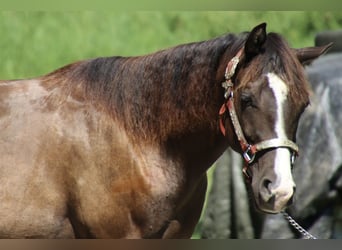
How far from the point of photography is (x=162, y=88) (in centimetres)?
253

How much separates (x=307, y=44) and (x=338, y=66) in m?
0.21

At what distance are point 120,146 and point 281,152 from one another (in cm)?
55

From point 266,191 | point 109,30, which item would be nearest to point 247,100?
point 266,191

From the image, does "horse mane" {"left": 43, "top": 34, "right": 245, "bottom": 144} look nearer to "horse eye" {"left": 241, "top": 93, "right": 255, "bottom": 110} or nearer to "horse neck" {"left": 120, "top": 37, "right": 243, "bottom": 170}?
"horse neck" {"left": 120, "top": 37, "right": 243, "bottom": 170}

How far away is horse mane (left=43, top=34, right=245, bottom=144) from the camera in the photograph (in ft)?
8.18

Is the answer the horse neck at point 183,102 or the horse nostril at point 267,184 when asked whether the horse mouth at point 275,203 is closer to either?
the horse nostril at point 267,184

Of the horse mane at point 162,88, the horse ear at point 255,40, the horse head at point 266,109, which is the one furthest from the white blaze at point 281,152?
the horse mane at point 162,88

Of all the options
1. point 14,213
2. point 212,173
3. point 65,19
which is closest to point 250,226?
point 212,173

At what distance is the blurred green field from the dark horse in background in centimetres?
87

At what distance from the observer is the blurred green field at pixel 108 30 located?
3395 mm

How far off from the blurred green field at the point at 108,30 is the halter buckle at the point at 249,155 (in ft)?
4.47

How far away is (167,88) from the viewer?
8.28 feet

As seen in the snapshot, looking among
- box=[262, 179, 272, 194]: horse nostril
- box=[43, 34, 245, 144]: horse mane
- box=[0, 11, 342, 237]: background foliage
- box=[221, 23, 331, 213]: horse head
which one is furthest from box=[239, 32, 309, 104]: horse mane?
box=[0, 11, 342, 237]: background foliage

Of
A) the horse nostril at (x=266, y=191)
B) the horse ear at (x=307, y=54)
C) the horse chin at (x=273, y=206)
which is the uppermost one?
the horse ear at (x=307, y=54)
